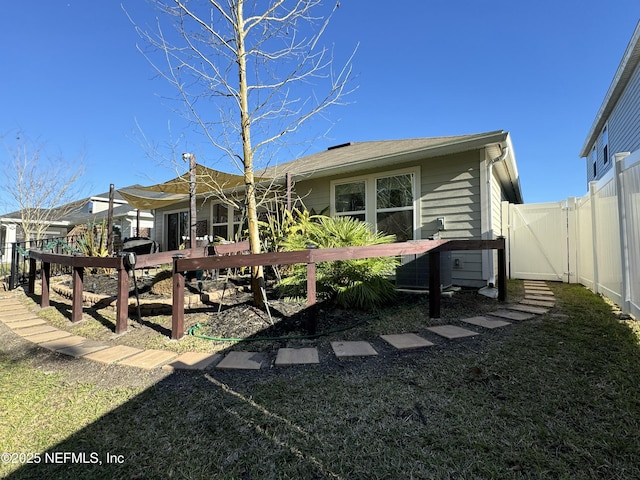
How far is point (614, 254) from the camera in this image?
3641 millimetres


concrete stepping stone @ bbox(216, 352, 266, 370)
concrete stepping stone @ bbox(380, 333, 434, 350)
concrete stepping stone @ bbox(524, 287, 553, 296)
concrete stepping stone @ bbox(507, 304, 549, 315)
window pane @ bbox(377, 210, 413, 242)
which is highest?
window pane @ bbox(377, 210, 413, 242)

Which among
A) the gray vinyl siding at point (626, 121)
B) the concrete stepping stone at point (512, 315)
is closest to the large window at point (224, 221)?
the concrete stepping stone at point (512, 315)

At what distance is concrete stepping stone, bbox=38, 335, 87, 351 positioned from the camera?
2.90m

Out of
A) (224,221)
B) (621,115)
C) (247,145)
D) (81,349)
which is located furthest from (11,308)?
(621,115)

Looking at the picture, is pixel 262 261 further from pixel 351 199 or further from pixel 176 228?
pixel 176 228

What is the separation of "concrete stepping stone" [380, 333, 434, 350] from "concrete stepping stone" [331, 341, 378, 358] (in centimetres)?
22

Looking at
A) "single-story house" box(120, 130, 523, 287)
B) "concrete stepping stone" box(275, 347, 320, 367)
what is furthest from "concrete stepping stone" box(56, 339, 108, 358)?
"single-story house" box(120, 130, 523, 287)

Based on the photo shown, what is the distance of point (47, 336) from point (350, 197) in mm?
5434

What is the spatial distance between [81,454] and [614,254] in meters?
5.35

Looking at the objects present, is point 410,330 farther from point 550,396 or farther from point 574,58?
point 574,58

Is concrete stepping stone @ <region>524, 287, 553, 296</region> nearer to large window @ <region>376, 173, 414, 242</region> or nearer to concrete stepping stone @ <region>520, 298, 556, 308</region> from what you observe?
concrete stepping stone @ <region>520, 298, 556, 308</region>

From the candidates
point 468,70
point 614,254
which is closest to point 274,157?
point 614,254

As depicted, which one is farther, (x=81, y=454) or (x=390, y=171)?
(x=390, y=171)

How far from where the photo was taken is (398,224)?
19.8 feet
